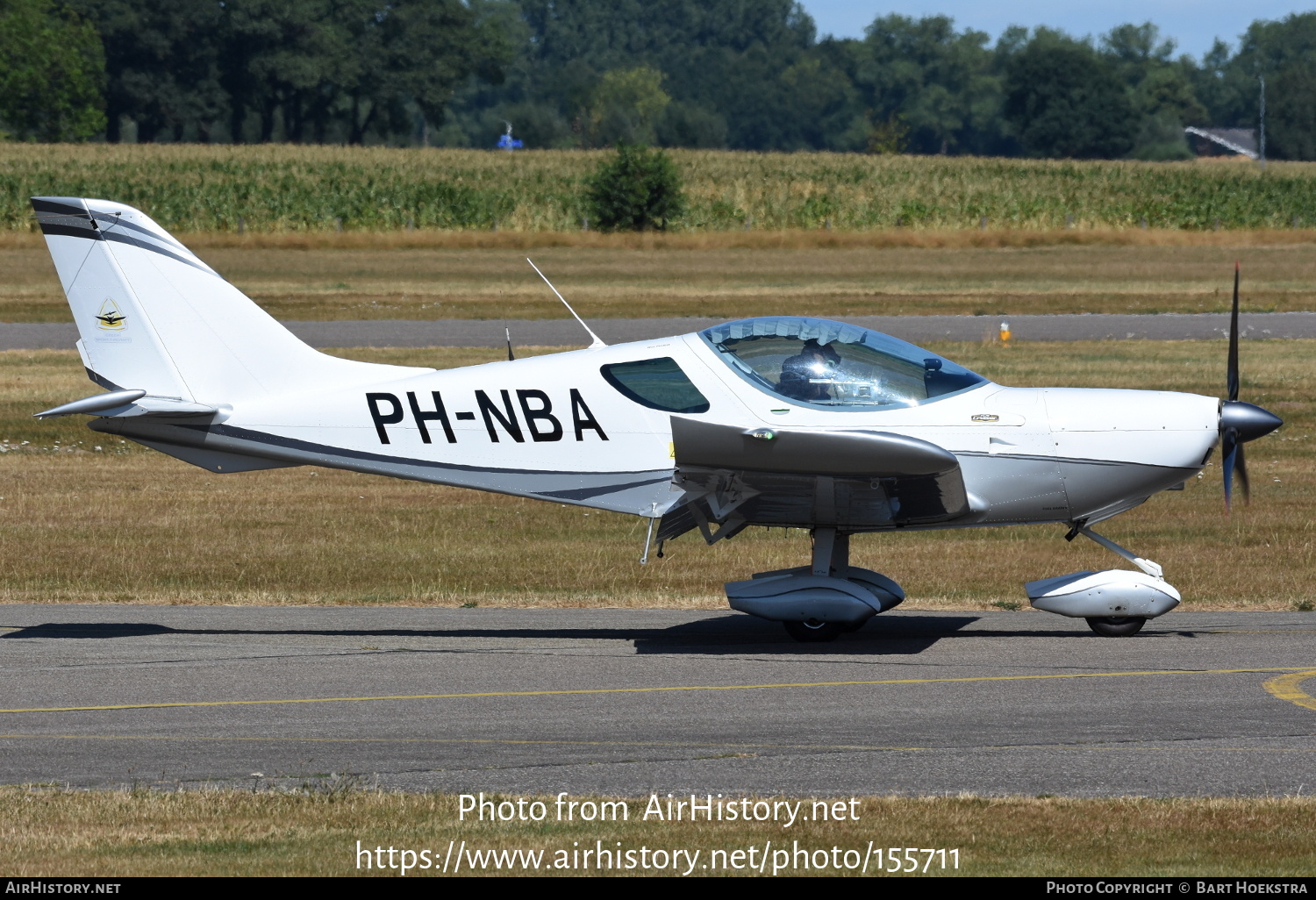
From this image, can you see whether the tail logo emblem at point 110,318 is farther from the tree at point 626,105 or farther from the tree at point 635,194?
the tree at point 626,105

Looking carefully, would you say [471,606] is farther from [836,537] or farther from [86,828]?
[86,828]

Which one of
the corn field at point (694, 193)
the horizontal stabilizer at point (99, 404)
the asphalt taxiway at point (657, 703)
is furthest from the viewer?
the corn field at point (694, 193)

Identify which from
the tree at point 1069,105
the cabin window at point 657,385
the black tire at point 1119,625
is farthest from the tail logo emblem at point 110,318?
the tree at point 1069,105

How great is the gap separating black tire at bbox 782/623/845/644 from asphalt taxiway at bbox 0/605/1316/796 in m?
0.19

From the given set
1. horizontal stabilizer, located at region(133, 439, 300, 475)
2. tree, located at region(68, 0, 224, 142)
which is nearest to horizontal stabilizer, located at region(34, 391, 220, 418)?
horizontal stabilizer, located at region(133, 439, 300, 475)

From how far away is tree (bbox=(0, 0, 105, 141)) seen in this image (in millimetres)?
108312

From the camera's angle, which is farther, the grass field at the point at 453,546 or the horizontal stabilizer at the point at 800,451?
the grass field at the point at 453,546

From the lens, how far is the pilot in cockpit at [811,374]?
10.8 m

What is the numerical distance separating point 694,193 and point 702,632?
179 ft

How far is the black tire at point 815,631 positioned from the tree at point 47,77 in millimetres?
108789

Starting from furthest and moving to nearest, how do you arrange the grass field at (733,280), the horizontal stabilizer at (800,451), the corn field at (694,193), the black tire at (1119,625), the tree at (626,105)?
the tree at (626,105), the corn field at (694,193), the grass field at (733,280), the black tire at (1119,625), the horizontal stabilizer at (800,451)

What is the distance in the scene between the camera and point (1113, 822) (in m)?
6.87

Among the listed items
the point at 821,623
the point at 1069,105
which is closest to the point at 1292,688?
the point at 821,623

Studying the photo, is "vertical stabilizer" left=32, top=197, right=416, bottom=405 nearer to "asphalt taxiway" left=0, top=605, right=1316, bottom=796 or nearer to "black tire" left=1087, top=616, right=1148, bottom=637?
"asphalt taxiway" left=0, top=605, right=1316, bottom=796
